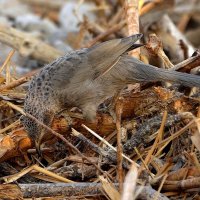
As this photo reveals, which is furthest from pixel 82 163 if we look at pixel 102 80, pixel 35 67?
pixel 35 67

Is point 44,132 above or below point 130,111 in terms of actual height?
below

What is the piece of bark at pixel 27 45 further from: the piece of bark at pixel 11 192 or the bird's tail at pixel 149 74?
the piece of bark at pixel 11 192

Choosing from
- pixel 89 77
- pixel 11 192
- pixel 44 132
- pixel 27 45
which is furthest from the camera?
pixel 27 45

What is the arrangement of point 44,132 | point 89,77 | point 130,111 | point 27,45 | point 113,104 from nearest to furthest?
1. point 44,132
2. point 130,111
3. point 113,104
4. point 89,77
5. point 27,45

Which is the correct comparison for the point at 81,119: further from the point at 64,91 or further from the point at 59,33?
the point at 59,33

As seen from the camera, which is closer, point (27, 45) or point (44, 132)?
point (44, 132)

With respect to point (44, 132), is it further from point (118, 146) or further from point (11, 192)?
point (118, 146)

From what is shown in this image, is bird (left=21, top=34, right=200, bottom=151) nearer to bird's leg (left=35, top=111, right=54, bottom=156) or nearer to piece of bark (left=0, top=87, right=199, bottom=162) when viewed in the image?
bird's leg (left=35, top=111, right=54, bottom=156)

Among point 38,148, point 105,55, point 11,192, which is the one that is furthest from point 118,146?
point 105,55
